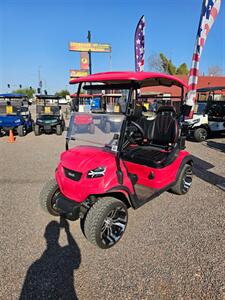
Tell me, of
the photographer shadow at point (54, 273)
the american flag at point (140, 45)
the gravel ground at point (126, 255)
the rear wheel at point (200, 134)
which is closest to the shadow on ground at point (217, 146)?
the rear wheel at point (200, 134)

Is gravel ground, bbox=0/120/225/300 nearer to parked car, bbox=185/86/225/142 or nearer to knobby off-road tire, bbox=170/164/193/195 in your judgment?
knobby off-road tire, bbox=170/164/193/195

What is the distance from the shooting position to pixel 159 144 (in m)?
3.79

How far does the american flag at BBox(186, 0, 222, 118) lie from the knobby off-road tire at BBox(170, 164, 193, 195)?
434cm

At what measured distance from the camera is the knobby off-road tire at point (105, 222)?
207cm

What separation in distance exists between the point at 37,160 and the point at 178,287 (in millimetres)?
4588

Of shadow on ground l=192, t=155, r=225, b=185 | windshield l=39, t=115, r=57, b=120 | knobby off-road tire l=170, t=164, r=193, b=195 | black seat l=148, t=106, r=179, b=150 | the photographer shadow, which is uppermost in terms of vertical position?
black seat l=148, t=106, r=179, b=150

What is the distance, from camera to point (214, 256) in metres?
2.11

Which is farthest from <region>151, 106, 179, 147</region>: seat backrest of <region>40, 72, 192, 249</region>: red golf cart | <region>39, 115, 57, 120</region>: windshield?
<region>39, 115, 57, 120</region>: windshield

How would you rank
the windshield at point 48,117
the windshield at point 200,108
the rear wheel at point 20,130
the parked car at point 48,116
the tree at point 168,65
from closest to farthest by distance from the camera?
the windshield at point 200,108, the rear wheel at point 20,130, the parked car at point 48,116, the windshield at point 48,117, the tree at point 168,65

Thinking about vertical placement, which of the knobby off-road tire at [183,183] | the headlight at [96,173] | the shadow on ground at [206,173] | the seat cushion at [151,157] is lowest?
the shadow on ground at [206,173]

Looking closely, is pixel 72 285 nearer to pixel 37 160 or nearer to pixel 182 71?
pixel 37 160

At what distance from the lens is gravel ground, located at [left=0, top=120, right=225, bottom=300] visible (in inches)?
68.9

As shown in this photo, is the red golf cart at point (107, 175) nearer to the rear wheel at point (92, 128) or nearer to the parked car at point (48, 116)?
the rear wheel at point (92, 128)

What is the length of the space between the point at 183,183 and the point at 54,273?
7.69 ft
